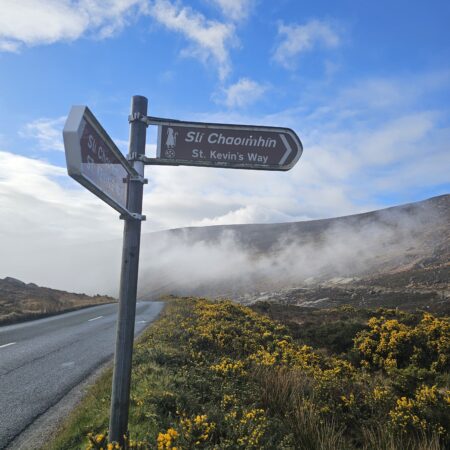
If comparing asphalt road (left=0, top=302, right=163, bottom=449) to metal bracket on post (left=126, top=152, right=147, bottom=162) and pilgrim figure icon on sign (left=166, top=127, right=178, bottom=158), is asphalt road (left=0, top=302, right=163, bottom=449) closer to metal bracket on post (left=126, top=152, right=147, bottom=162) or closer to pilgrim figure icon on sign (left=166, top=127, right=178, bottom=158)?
metal bracket on post (left=126, top=152, right=147, bottom=162)

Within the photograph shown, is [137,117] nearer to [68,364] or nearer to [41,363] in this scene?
[68,364]

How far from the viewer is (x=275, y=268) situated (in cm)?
7338

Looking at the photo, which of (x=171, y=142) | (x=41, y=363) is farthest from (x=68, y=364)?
(x=171, y=142)

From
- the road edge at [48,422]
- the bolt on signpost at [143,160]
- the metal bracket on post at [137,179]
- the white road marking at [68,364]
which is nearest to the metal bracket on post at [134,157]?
the bolt on signpost at [143,160]

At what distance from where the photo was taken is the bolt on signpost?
3.02 metres

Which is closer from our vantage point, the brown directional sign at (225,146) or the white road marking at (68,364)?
the brown directional sign at (225,146)

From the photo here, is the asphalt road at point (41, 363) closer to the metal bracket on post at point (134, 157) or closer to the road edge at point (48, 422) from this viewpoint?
the road edge at point (48, 422)

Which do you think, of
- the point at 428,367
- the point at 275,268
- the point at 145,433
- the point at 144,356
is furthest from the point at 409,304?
the point at 275,268

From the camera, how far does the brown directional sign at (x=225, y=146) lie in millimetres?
3270

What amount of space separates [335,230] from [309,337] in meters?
73.8

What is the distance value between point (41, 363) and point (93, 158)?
8.16 m

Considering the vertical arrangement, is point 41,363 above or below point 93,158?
below

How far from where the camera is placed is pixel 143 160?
316 cm

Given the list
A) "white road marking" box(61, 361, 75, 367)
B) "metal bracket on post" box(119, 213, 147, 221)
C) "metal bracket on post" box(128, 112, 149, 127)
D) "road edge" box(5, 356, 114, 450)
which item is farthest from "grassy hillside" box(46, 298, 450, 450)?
"metal bracket on post" box(128, 112, 149, 127)
